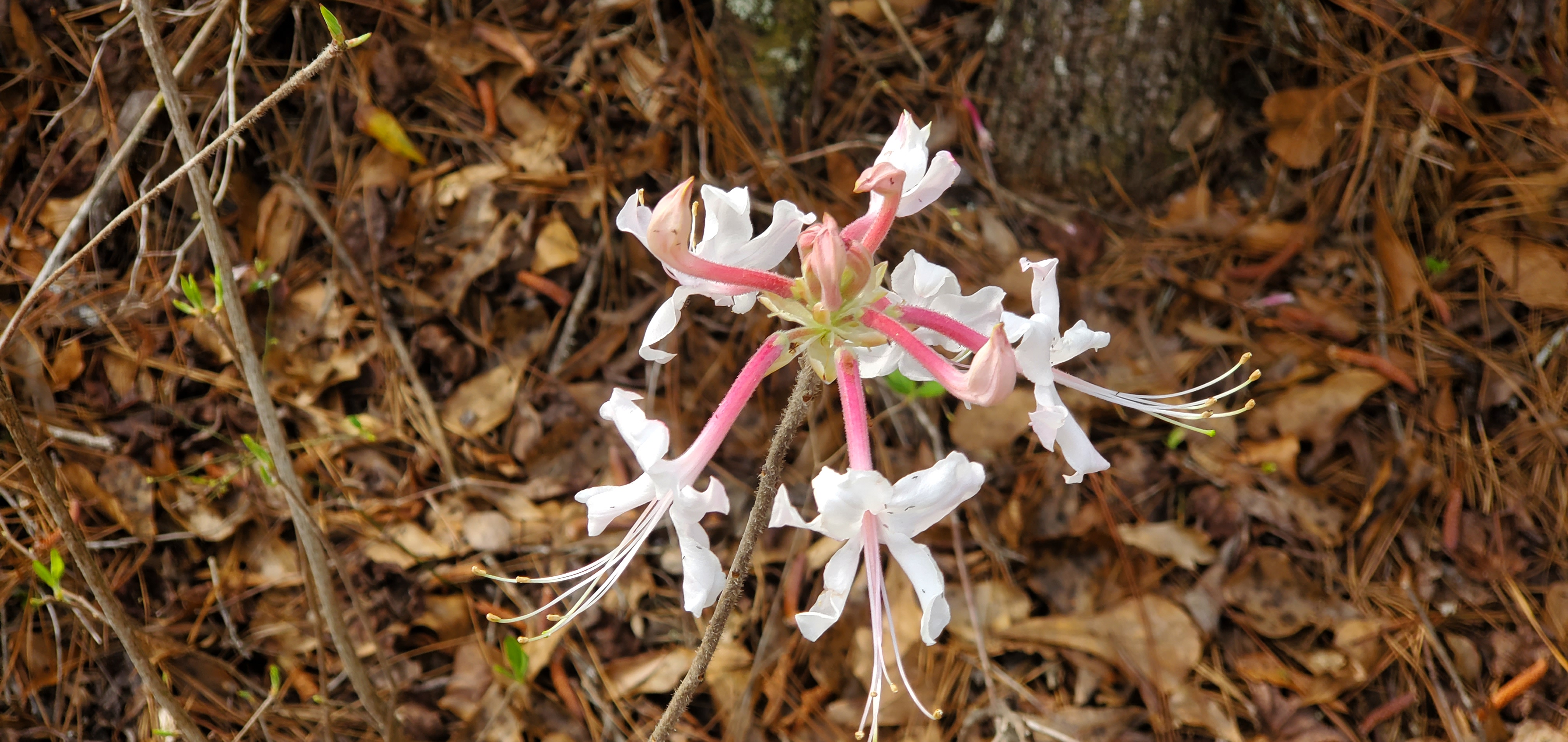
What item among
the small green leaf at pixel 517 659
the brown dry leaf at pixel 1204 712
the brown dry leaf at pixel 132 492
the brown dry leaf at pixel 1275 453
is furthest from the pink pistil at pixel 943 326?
the brown dry leaf at pixel 132 492

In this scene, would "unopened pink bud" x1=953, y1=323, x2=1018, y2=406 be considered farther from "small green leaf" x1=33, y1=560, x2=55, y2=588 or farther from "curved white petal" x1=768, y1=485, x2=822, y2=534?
"small green leaf" x1=33, y1=560, x2=55, y2=588

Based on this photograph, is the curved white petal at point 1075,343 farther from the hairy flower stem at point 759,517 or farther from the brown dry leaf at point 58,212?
the brown dry leaf at point 58,212

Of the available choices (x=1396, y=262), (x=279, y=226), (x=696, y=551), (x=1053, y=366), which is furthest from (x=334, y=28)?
(x=1396, y=262)

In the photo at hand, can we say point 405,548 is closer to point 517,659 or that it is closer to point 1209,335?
point 517,659

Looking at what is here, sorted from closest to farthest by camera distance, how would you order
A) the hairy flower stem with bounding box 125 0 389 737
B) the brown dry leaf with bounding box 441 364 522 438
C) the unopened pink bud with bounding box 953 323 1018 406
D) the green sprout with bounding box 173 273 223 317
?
the unopened pink bud with bounding box 953 323 1018 406
the hairy flower stem with bounding box 125 0 389 737
the green sprout with bounding box 173 273 223 317
the brown dry leaf with bounding box 441 364 522 438

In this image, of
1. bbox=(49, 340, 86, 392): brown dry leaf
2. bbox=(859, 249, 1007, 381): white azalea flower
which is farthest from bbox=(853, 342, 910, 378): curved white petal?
bbox=(49, 340, 86, 392): brown dry leaf

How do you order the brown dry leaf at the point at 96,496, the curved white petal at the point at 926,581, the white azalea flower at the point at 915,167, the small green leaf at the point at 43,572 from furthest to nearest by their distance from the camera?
the brown dry leaf at the point at 96,496 → the small green leaf at the point at 43,572 → the white azalea flower at the point at 915,167 → the curved white petal at the point at 926,581
